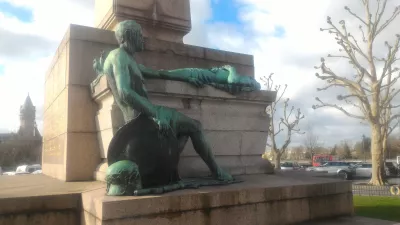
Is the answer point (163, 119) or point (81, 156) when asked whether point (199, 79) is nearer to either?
point (163, 119)

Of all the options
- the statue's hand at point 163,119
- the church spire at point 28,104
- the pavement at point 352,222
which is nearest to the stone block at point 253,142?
the pavement at point 352,222

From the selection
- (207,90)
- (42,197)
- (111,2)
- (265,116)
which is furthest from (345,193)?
(111,2)

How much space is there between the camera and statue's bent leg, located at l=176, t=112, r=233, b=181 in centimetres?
473

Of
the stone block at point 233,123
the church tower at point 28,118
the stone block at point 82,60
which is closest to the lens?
the stone block at point 233,123

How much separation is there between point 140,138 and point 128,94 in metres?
0.55

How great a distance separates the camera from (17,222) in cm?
395

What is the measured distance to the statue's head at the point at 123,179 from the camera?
3902 mm

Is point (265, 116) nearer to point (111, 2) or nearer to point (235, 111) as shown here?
point (235, 111)

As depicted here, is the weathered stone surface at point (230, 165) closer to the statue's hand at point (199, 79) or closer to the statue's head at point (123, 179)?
the statue's hand at point (199, 79)

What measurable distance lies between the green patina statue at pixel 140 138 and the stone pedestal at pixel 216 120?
527mm

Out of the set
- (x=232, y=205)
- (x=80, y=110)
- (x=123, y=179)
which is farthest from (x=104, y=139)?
(x=232, y=205)

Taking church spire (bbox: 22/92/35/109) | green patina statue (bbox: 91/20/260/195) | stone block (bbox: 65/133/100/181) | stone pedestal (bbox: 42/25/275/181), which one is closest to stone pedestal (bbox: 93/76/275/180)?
stone pedestal (bbox: 42/25/275/181)

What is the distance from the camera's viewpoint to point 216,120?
589cm

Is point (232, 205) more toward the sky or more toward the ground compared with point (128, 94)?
more toward the ground
